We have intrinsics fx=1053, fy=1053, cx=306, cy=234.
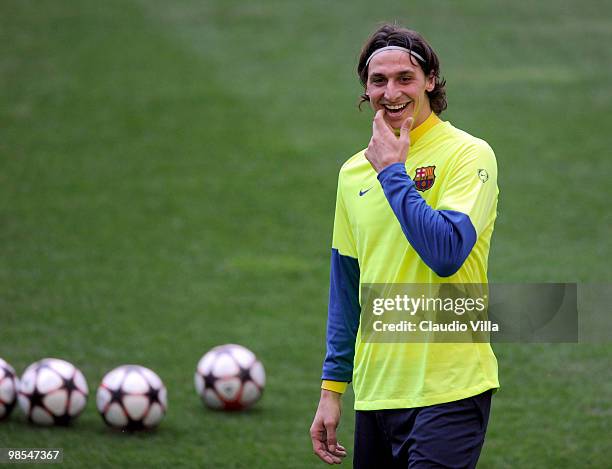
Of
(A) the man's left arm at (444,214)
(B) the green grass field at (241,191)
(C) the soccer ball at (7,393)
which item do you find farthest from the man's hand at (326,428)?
(C) the soccer ball at (7,393)

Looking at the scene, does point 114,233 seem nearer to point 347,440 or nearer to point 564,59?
→ point 347,440

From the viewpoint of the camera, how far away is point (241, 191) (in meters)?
17.4

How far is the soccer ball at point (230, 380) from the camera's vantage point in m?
8.74

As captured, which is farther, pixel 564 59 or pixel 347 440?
pixel 564 59

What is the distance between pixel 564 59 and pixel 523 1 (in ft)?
17.9

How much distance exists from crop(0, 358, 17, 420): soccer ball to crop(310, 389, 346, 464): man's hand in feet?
14.0

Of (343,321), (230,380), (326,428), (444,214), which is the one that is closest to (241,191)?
(230,380)

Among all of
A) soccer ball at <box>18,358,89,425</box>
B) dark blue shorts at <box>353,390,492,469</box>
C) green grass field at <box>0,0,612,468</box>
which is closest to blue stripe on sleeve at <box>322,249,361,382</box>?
dark blue shorts at <box>353,390,492,469</box>

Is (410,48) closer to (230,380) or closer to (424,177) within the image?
(424,177)

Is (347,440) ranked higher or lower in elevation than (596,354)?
lower

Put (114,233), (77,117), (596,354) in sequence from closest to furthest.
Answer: (596,354) < (114,233) < (77,117)

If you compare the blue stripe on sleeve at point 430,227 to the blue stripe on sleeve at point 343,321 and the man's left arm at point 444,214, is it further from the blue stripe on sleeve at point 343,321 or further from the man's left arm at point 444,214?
the blue stripe on sleeve at point 343,321

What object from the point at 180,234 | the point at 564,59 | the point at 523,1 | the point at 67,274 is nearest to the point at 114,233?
the point at 180,234

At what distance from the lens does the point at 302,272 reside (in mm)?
13797
